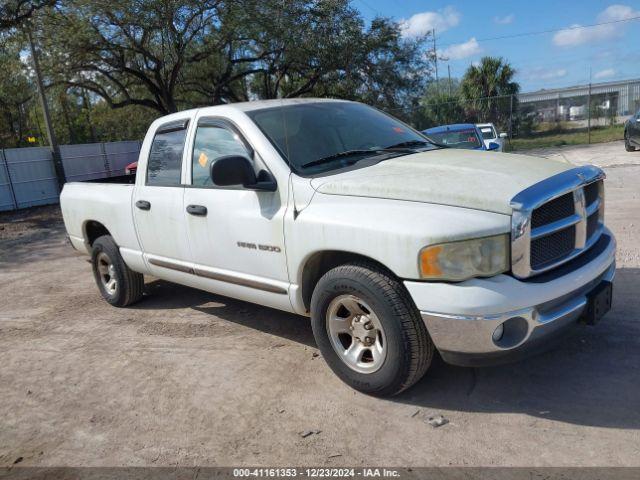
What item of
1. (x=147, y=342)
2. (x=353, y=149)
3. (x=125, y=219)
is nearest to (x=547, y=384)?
(x=353, y=149)

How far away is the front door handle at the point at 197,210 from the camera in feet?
13.8

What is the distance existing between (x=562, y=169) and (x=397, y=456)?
2.02m

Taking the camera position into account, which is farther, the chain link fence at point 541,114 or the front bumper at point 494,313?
the chain link fence at point 541,114

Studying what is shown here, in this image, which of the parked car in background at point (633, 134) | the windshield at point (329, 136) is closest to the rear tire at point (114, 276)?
the windshield at point (329, 136)

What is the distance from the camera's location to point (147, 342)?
480cm

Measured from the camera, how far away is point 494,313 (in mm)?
2822

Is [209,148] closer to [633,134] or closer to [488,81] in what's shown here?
[633,134]

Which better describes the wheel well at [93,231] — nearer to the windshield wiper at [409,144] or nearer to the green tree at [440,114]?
the windshield wiper at [409,144]

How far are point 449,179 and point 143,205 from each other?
288 centimetres

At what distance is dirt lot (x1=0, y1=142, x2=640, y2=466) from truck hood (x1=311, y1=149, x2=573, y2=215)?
1244mm

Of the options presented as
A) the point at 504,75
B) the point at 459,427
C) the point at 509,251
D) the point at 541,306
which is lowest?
the point at 459,427

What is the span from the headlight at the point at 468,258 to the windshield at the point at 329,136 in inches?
46.5

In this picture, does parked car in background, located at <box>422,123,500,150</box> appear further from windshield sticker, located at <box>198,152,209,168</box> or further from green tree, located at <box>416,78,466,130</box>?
green tree, located at <box>416,78,466,130</box>

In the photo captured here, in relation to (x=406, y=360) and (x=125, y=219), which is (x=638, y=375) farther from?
(x=125, y=219)
